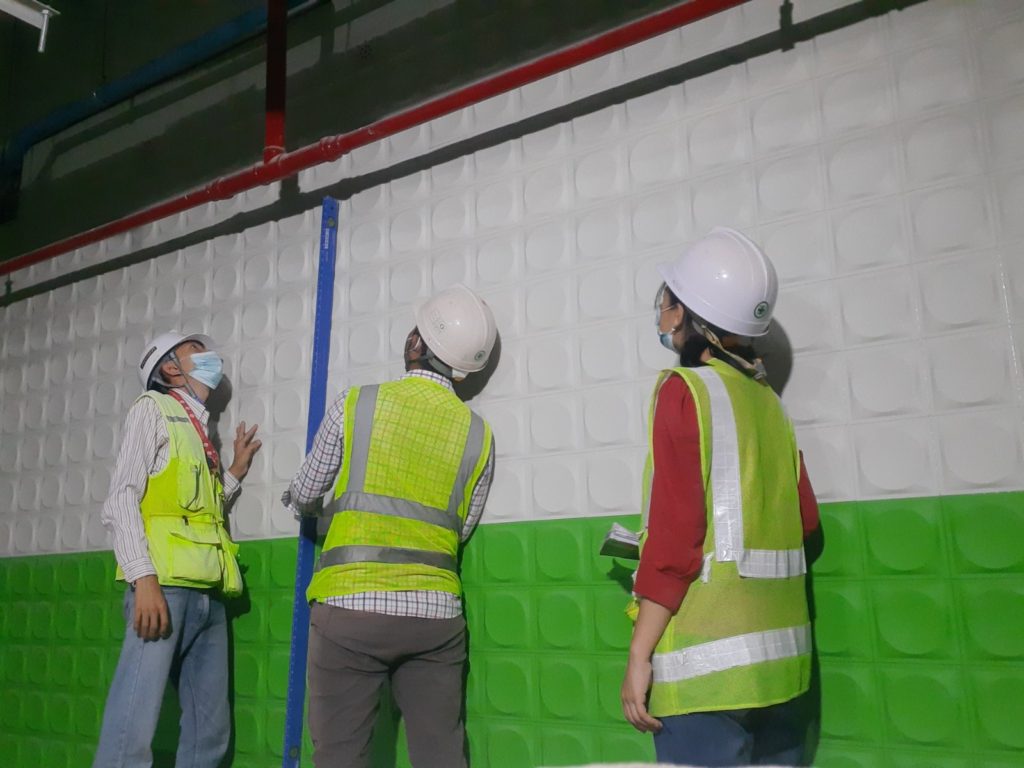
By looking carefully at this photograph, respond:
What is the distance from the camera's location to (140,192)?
12.9 ft

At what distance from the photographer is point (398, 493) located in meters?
2.32

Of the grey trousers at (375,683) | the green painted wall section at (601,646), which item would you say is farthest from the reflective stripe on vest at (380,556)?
the green painted wall section at (601,646)

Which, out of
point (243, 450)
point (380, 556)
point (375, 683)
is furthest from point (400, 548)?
point (243, 450)

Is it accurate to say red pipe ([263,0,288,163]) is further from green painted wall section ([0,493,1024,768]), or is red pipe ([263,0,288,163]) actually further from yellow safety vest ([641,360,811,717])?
yellow safety vest ([641,360,811,717])

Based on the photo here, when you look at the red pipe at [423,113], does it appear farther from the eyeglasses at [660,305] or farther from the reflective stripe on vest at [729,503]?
the reflective stripe on vest at [729,503]

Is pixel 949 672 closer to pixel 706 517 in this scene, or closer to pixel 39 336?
pixel 706 517

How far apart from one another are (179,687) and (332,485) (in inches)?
35.9

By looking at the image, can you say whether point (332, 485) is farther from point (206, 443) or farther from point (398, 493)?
point (206, 443)

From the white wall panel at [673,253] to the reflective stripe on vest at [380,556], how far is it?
33cm

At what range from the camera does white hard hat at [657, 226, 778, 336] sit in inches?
74.9

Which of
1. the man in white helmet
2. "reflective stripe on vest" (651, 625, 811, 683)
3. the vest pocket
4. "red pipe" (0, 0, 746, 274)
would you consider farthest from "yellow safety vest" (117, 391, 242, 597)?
"reflective stripe on vest" (651, 625, 811, 683)

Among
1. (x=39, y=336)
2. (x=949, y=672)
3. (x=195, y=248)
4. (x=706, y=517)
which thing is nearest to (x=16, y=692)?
(x=39, y=336)

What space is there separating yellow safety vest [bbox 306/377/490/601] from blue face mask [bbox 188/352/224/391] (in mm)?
880

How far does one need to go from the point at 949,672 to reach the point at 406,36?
2.69 m
